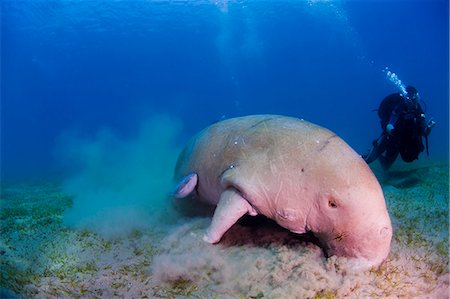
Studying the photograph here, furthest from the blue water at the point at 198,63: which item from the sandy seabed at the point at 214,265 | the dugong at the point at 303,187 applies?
the dugong at the point at 303,187

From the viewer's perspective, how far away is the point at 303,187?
3.12m

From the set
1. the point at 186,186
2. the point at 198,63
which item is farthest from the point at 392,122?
the point at 198,63

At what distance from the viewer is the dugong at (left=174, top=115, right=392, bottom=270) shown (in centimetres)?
283

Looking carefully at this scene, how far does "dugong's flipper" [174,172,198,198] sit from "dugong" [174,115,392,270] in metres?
0.39

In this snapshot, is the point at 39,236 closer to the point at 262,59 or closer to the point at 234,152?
the point at 234,152

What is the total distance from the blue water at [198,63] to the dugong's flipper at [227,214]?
17.0 m

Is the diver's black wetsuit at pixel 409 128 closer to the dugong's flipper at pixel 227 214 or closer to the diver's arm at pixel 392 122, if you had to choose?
the diver's arm at pixel 392 122

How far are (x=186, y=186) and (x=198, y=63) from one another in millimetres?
74305

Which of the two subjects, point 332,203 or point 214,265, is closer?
point 332,203

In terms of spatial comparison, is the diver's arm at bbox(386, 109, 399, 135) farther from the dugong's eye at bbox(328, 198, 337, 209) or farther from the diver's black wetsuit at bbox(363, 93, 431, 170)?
the dugong's eye at bbox(328, 198, 337, 209)

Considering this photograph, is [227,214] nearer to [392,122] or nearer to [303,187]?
[303,187]

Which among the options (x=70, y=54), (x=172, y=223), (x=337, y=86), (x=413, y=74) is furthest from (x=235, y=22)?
(x=337, y=86)

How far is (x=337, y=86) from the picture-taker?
396 feet

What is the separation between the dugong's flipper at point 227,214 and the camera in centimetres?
342
